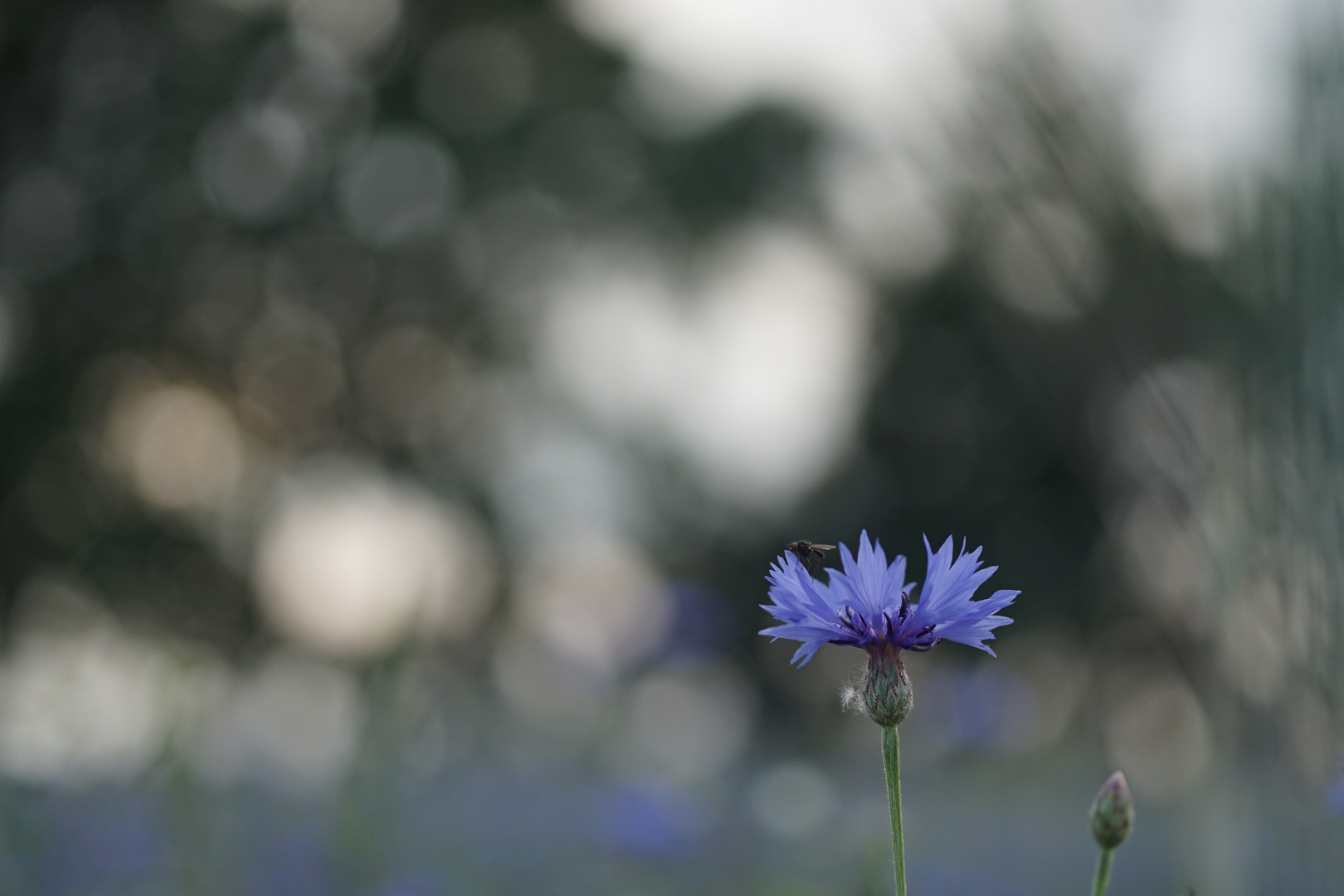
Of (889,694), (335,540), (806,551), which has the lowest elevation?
(889,694)

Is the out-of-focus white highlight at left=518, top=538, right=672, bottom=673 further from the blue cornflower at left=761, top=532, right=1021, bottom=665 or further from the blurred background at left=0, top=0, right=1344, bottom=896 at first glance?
the blue cornflower at left=761, top=532, right=1021, bottom=665

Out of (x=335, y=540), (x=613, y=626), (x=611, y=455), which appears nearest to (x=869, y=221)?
(x=611, y=455)

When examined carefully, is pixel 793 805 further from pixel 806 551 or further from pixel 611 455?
pixel 611 455

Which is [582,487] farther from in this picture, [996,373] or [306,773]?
[306,773]

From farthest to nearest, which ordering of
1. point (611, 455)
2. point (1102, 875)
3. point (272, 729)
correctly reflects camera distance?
point (611, 455) < point (272, 729) < point (1102, 875)

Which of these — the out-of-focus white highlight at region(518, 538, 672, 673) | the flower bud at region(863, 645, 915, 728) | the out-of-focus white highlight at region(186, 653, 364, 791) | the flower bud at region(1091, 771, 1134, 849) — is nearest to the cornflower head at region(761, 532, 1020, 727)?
the flower bud at region(863, 645, 915, 728)

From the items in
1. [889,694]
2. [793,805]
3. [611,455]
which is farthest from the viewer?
[611,455]


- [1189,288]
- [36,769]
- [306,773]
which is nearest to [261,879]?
[36,769]
